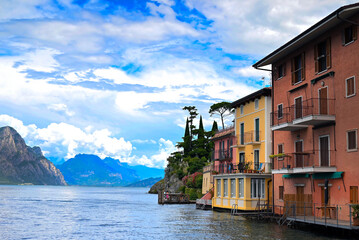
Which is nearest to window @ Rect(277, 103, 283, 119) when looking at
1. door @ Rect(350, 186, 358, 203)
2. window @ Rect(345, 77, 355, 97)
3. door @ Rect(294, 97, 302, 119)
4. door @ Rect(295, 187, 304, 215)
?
door @ Rect(294, 97, 302, 119)

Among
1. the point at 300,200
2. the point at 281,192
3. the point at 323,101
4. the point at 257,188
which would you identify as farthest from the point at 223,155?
the point at 323,101

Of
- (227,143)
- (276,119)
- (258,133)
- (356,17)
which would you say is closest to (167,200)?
(227,143)

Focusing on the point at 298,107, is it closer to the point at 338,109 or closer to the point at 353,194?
the point at 338,109

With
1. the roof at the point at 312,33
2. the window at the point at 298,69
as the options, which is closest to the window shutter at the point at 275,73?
the roof at the point at 312,33

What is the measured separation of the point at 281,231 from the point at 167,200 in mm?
47132

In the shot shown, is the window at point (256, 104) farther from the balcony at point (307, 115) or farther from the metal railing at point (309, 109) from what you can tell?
Answer: the balcony at point (307, 115)

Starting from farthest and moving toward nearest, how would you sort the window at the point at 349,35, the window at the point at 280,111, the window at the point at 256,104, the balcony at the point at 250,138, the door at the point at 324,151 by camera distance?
1. the window at the point at 256,104
2. the balcony at the point at 250,138
3. the window at the point at 280,111
4. the door at the point at 324,151
5. the window at the point at 349,35

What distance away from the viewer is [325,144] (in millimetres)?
31734

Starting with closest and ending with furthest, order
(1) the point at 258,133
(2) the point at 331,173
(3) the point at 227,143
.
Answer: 1. (2) the point at 331,173
2. (1) the point at 258,133
3. (3) the point at 227,143

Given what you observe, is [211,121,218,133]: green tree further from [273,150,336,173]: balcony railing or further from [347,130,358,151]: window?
[347,130,358,151]: window

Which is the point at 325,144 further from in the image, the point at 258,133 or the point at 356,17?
the point at 258,133

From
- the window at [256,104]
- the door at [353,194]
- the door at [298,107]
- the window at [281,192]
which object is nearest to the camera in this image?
the door at [353,194]

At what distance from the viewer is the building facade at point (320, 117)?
94.9 ft

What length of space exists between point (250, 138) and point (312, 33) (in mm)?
16409
